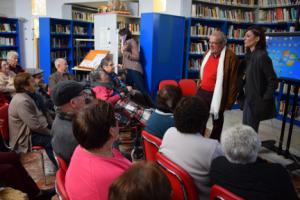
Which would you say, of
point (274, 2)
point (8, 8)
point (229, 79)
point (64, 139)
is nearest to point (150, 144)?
point (64, 139)

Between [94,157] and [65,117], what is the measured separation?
756 millimetres

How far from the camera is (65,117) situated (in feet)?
6.53

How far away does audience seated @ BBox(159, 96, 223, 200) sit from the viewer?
1661 mm

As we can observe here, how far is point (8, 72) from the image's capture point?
4.83m

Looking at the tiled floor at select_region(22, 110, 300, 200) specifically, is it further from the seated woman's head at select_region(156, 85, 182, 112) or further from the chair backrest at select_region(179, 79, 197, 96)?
the seated woman's head at select_region(156, 85, 182, 112)

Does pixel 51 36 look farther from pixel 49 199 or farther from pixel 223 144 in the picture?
pixel 223 144

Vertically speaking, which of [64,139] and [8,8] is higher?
[8,8]

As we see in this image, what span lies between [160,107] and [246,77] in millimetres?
1329

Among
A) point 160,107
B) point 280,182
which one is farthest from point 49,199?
point 280,182

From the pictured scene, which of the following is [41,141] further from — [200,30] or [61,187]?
[200,30]

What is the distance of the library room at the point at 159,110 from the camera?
1.35 m

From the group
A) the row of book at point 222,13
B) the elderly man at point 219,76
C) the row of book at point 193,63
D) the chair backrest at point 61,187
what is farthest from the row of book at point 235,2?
the chair backrest at point 61,187

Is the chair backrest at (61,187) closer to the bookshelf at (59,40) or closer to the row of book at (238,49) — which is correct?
the row of book at (238,49)

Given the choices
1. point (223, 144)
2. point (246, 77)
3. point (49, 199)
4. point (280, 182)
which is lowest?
point (49, 199)
